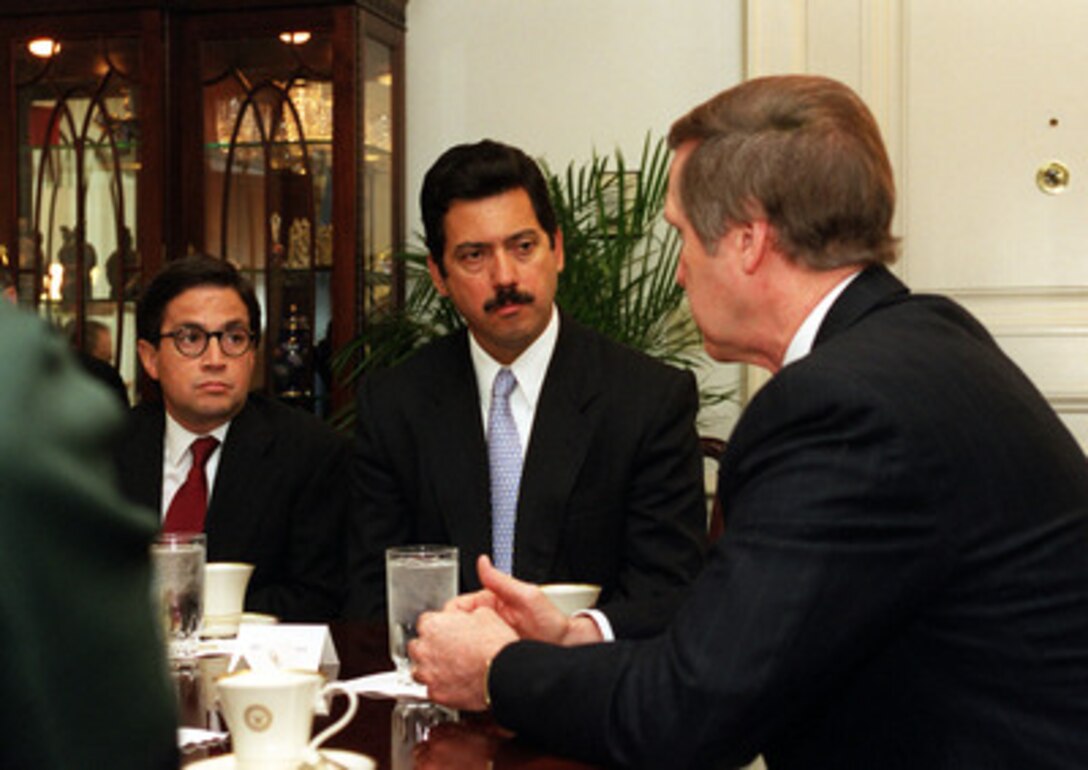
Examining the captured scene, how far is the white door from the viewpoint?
4473 millimetres

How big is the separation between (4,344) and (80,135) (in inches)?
182

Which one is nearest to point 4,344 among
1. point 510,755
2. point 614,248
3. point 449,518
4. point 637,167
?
point 510,755

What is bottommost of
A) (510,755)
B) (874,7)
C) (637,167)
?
(510,755)

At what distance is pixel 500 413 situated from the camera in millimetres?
2877

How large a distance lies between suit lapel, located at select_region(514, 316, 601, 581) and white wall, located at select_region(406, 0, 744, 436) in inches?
71.6

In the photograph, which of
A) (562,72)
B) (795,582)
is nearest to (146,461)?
(795,582)

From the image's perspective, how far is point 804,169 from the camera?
1750 mm

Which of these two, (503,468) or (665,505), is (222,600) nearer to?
(503,468)

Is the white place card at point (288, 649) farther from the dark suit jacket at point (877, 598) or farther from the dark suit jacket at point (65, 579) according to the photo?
the dark suit jacket at point (65, 579)

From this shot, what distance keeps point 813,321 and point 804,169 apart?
0.54ft

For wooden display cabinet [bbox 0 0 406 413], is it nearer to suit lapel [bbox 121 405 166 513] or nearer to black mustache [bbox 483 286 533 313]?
→ suit lapel [bbox 121 405 166 513]

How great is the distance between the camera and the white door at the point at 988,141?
4473 millimetres

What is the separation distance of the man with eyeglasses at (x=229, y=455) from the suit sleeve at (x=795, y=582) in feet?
4.51

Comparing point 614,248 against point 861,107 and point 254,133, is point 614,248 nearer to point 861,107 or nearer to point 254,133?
point 254,133
